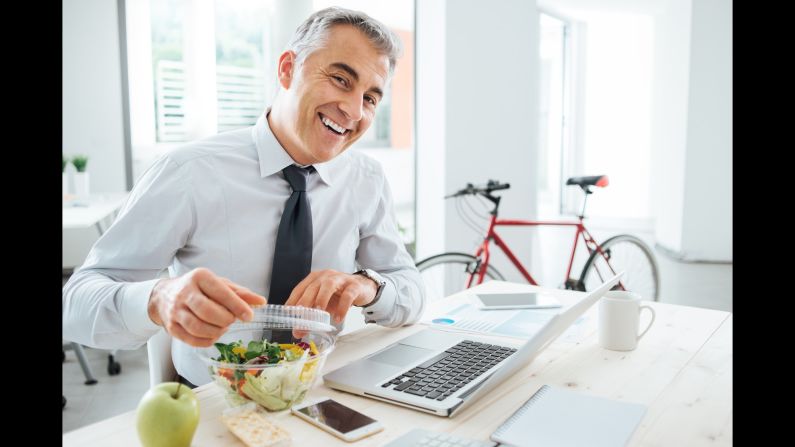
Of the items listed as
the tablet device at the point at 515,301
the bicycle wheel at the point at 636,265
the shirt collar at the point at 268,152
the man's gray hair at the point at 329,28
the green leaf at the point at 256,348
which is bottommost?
the bicycle wheel at the point at 636,265

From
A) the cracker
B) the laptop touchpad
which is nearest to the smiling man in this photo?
the laptop touchpad

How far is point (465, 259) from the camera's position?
332 cm

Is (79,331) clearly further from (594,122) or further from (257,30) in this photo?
(594,122)

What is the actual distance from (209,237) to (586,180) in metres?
2.63

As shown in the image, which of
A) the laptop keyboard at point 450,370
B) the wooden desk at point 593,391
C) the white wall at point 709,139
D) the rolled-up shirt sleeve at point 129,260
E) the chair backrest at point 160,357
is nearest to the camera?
the wooden desk at point 593,391

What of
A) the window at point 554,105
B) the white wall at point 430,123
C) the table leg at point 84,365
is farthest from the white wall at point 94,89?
the window at point 554,105

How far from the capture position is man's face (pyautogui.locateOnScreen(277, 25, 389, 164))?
1.39 metres

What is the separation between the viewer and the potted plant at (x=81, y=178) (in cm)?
360

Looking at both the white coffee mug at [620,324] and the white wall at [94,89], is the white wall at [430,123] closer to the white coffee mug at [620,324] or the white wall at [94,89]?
the white wall at [94,89]

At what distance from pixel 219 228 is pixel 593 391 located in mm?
865

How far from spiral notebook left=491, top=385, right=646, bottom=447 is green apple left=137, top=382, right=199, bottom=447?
41 centimetres

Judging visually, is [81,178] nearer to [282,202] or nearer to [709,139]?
[282,202]

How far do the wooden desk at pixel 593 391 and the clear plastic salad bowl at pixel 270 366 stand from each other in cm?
4
